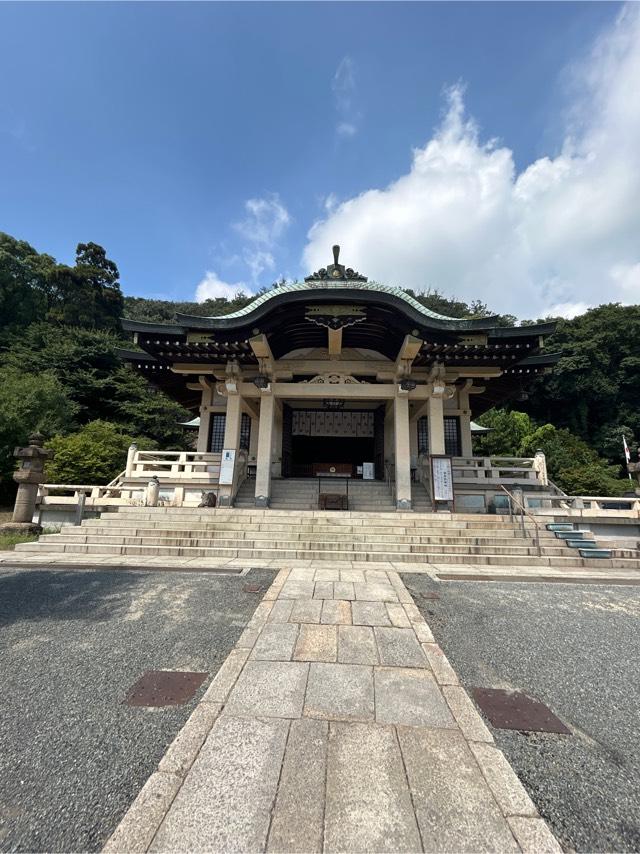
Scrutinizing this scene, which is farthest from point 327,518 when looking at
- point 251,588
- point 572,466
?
point 572,466

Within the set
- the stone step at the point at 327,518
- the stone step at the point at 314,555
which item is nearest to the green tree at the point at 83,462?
the stone step at the point at 327,518

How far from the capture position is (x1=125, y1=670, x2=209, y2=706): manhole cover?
2799 mm

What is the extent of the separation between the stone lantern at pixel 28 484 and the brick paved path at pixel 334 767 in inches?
406

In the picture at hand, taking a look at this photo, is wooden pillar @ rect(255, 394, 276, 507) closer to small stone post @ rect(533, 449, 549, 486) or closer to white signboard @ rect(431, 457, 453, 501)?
white signboard @ rect(431, 457, 453, 501)

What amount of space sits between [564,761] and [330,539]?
266 inches

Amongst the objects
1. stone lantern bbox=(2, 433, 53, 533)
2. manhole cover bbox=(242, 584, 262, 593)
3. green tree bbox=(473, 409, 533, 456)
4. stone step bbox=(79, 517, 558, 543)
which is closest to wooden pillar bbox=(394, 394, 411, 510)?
stone step bbox=(79, 517, 558, 543)

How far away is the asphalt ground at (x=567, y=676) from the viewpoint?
195 centimetres

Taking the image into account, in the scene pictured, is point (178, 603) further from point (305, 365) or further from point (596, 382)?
point (596, 382)

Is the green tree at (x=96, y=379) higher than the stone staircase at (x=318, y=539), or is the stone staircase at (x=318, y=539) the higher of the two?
the green tree at (x=96, y=379)

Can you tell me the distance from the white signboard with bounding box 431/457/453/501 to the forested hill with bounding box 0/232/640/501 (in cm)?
1407

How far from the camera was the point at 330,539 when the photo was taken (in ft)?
29.2

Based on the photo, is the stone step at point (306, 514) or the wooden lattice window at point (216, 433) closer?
the stone step at point (306, 514)

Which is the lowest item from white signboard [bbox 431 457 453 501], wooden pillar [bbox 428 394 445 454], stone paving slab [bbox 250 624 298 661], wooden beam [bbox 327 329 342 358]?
stone paving slab [bbox 250 624 298 661]

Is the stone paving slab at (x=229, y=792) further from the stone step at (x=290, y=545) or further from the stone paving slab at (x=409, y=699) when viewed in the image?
the stone step at (x=290, y=545)
